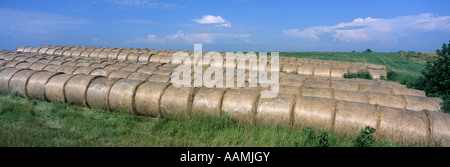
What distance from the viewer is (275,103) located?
501 centimetres

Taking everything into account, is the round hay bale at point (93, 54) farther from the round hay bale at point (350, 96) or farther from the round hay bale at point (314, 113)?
the round hay bale at point (314, 113)

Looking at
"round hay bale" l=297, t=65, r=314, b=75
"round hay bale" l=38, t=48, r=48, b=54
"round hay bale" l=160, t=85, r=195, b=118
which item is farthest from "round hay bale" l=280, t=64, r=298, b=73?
"round hay bale" l=38, t=48, r=48, b=54

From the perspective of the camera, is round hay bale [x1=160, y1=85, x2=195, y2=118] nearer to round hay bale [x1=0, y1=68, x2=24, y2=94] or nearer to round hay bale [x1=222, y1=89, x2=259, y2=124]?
round hay bale [x1=222, y1=89, x2=259, y2=124]

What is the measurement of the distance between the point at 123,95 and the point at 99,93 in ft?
2.66

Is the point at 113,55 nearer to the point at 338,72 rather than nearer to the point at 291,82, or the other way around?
the point at 291,82

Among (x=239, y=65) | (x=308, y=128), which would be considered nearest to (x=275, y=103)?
(x=308, y=128)

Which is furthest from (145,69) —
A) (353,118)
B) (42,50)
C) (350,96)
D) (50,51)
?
(42,50)

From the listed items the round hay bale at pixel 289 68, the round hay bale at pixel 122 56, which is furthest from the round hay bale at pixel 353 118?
the round hay bale at pixel 122 56

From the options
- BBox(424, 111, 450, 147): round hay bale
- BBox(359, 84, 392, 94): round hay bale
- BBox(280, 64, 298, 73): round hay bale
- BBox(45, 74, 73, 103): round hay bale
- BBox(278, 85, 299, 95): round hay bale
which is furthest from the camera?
BBox(280, 64, 298, 73): round hay bale

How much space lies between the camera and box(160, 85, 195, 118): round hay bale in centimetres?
542

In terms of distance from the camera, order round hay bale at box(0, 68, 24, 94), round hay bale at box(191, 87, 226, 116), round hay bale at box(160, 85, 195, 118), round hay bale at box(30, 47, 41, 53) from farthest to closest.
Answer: round hay bale at box(30, 47, 41, 53) → round hay bale at box(0, 68, 24, 94) → round hay bale at box(160, 85, 195, 118) → round hay bale at box(191, 87, 226, 116)

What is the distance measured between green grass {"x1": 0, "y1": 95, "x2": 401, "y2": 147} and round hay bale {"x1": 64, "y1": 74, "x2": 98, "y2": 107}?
0.71 m

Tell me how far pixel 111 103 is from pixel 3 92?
15.2 ft
